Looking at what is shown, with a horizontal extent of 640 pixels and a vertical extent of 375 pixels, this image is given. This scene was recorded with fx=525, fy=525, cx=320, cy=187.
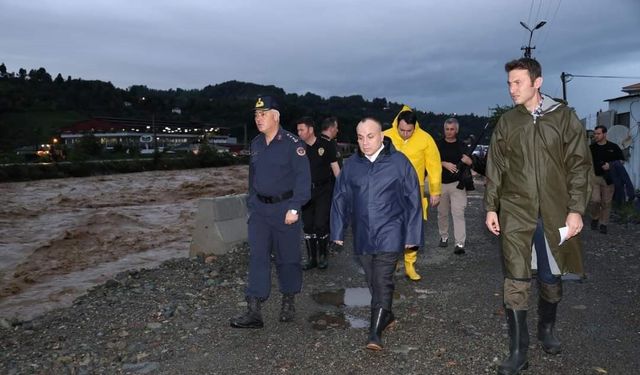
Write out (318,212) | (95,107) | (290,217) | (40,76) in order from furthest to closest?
1. (40,76)
2. (95,107)
3. (318,212)
4. (290,217)

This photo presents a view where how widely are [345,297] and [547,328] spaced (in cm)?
239

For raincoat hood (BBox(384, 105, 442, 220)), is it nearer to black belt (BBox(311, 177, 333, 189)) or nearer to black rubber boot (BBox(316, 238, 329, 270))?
black belt (BBox(311, 177, 333, 189))

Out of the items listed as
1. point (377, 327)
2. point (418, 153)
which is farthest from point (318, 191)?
point (377, 327)

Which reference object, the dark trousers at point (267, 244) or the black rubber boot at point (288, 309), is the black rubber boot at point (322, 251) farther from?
the dark trousers at point (267, 244)

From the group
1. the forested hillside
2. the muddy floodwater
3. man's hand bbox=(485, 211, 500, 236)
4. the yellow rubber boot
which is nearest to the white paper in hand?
man's hand bbox=(485, 211, 500, 236)

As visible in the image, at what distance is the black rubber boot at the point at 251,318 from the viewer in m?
4.85

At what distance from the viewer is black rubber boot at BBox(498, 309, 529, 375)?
12.0 feet

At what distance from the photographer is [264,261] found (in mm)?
4906

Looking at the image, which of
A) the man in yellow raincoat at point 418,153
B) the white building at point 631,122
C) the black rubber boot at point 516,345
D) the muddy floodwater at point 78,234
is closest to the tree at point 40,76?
the muddy floodwater at point 78,234

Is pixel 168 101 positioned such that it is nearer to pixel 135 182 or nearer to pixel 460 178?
pixel 135 182

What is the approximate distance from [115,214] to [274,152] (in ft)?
54.4

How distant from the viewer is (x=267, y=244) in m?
4.94

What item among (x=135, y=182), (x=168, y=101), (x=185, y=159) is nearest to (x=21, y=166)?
(x=135, y=182)

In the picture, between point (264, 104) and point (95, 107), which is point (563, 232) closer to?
point (264, 104)
